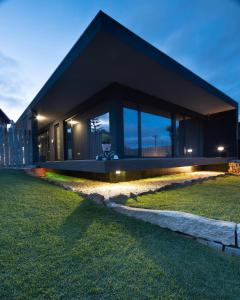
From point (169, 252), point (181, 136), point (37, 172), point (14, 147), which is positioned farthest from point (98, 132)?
point (169, 252)

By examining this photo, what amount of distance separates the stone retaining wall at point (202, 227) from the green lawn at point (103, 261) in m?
0.09

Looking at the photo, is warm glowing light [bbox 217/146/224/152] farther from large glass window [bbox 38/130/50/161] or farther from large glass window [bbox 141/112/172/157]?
large glass window [bbox 38/130/50/161]

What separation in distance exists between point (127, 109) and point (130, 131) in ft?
2.26

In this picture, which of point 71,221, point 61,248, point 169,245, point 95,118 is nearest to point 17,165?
point 95,118

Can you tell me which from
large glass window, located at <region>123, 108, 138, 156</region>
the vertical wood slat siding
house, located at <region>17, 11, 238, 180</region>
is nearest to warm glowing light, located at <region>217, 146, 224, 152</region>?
house, located at <region>17, 11, 238, 180</region>

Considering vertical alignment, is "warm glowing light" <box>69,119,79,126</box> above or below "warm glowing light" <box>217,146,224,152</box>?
above

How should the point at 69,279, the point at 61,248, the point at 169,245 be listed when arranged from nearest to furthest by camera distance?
1. the point at 69,279
2. the point at 61,248
3. the point at 169,245

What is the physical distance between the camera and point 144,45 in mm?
3881

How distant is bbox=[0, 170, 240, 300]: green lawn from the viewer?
51.1 inches

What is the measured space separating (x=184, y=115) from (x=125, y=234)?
7083mm

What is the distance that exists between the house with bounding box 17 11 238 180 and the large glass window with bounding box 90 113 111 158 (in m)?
0.03

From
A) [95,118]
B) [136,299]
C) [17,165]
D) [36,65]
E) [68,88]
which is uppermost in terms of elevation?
[36,65]

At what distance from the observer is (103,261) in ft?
5.30

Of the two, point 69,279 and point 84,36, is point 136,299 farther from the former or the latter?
point 84,36
